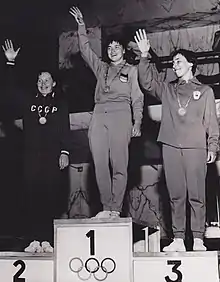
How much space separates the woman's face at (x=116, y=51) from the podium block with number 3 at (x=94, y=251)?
1.84ft

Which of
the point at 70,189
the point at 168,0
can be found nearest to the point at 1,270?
the point at 70,189

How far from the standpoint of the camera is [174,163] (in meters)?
1.71

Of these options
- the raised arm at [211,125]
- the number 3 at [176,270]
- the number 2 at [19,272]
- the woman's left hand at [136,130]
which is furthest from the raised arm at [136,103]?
the number 2 at [19,272]

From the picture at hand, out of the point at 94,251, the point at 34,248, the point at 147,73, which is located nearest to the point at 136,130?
the point at 147,73

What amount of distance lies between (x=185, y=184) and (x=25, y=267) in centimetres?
62

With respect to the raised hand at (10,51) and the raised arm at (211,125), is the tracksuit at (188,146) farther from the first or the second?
the raised hand at (10,51)

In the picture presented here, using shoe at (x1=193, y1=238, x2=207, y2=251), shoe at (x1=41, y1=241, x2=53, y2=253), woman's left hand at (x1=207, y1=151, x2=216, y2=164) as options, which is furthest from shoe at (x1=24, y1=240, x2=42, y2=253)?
woman's left hand at (x1=207, y1=151, x2=216, y2=164)

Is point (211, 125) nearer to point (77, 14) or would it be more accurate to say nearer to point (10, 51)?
point (77, 14)

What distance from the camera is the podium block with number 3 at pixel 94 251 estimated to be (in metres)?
1.69

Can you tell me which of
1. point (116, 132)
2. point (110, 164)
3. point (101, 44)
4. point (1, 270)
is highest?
point (101, 44)

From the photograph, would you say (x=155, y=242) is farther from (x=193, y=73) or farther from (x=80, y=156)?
(x=193, y=73)

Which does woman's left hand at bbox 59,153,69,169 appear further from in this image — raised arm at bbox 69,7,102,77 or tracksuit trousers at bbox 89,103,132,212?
raised arm at bbox 69,7,102,77

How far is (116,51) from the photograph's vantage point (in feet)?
5.98

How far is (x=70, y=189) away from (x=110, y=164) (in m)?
0.16
